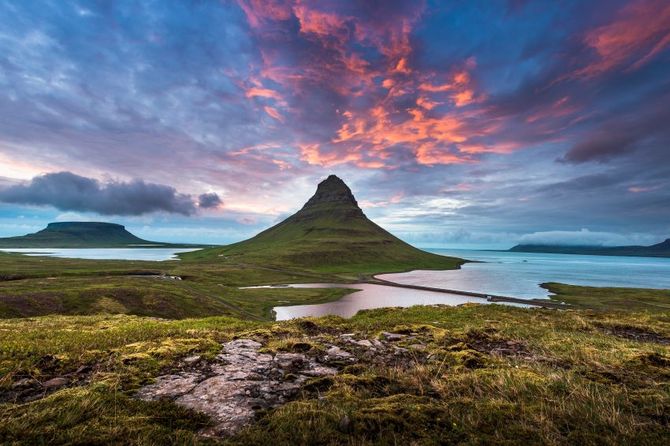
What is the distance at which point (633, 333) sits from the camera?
20812 millimetres

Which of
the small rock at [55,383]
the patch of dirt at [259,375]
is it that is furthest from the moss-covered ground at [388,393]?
the patch of dirt at [259,375]

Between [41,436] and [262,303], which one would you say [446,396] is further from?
[262,303]

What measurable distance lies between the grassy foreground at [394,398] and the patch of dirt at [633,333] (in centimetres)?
571

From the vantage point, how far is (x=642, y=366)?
1128 cm

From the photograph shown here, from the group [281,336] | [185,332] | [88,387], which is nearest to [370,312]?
[281,336]

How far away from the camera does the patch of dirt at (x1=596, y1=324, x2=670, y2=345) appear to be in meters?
19.0

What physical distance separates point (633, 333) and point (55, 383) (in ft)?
99.5

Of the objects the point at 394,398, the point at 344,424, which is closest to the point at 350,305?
the point at 394,398

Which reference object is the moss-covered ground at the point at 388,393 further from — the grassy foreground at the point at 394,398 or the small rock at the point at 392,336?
the small rock at the point at 392,336

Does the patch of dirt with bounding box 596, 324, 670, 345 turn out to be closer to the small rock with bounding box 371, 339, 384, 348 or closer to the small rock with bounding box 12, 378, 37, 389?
the small rock with bounding box 371, 339, 384, 348

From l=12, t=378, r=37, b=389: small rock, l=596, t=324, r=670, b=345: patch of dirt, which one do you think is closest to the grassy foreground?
l=12, t=378, r=37, b=389: small rock

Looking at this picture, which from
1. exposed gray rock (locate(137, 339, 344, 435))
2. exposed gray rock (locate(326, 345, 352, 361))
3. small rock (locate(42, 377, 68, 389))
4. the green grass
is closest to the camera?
exposed gray rock (locate(137, 339, 344, 435))

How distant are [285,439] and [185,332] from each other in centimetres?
1259

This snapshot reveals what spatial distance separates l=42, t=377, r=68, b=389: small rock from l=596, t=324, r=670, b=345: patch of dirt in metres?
27.5
